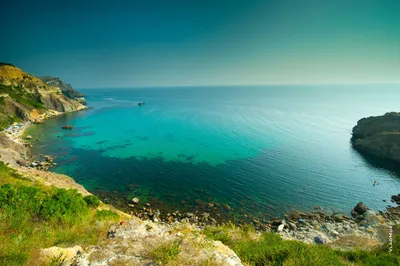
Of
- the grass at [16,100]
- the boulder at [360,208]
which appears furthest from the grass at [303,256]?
the grass at [16,100]

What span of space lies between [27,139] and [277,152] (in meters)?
71.7

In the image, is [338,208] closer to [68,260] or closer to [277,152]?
[277,152]

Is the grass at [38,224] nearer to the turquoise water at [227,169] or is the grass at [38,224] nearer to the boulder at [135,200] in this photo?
the boulder at [135,200]

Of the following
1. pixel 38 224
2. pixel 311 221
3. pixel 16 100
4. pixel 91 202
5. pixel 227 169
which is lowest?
pixel 311 221

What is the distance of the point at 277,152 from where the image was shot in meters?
48.1

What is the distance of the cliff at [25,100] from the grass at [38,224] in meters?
73.0

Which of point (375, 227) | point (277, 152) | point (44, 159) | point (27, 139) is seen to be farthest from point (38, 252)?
point (27, 139)

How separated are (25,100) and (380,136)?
13856 cm

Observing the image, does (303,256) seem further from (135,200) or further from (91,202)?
(135,200)

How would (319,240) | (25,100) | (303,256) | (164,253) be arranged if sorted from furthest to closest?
(25,100) < (319,240) < (303,256) < (164,253)

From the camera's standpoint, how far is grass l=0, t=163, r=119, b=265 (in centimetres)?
694

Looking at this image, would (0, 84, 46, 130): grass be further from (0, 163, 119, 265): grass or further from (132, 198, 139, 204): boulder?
(0, 163, 119, 265): grass

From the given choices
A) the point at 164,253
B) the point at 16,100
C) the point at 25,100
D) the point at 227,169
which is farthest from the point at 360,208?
the point at 25,100

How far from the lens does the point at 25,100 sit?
8850 centimetres
